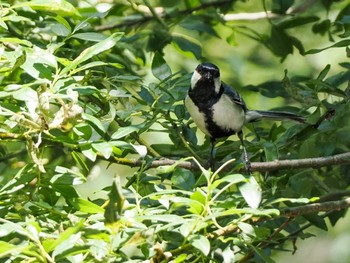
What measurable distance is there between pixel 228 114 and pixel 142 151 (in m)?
1.24

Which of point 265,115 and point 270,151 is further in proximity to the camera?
point 265,115

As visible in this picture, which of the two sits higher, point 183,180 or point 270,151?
point 183,180

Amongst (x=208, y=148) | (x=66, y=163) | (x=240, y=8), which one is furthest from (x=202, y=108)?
(x=240, y=8)

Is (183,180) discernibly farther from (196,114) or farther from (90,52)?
(196,114)

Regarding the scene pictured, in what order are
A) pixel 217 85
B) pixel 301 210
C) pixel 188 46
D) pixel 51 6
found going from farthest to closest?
pixel 188 46, pixel 217 85, pixel 51 6, pixel 301 210

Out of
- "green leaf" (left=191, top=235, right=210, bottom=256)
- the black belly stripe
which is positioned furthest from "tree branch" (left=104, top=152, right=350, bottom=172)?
"green leaf" (left=191, top=235, right=210, bottom=256)

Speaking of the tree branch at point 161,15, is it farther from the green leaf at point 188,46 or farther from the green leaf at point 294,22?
the green leaf at point 294,22

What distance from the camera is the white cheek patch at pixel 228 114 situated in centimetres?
400

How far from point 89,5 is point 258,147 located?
1.39m

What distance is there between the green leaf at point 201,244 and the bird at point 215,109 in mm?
1556

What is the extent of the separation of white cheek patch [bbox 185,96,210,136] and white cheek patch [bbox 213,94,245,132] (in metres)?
0.09

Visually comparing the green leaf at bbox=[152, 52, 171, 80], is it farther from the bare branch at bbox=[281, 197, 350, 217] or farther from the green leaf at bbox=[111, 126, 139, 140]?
the bare branch at bbox=[281, 197, 350, 217]

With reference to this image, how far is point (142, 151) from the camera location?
2.89 m

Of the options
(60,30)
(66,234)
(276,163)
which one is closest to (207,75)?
(60,30)
